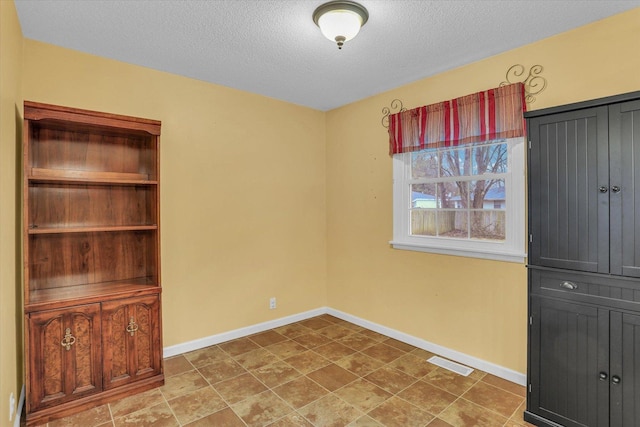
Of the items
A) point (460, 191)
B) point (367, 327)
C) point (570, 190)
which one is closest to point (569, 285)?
point (570, 190)

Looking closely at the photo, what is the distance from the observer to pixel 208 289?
11.1ft

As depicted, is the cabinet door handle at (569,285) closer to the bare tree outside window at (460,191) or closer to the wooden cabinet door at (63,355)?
the bare tree outside window at (460,191)

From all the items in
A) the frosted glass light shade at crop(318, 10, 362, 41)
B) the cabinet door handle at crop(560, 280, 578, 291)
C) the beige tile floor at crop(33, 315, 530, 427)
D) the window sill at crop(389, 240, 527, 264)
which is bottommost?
the beige tile floor at crop(33, 315, 530, 427)

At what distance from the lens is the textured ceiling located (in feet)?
6.87

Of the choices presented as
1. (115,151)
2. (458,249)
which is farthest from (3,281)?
(458,249)

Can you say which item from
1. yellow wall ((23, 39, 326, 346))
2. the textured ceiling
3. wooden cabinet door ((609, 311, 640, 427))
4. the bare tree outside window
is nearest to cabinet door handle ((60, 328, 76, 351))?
yellow wall ((23, 39, 326, 346))

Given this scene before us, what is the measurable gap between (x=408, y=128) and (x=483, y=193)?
0.96 metres

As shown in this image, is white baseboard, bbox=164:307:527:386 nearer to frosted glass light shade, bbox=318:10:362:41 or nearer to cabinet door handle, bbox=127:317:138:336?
cabinet door handle, bbox=127:317:138:336

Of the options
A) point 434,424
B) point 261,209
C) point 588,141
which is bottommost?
point 434,424

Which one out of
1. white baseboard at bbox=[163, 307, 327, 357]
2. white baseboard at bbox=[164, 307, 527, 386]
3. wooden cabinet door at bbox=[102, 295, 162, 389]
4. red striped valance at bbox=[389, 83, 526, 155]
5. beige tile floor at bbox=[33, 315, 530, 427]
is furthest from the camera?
white baseboard at bbox=[163, 307, 327, 357]

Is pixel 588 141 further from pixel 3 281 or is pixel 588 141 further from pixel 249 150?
pixel 3 281

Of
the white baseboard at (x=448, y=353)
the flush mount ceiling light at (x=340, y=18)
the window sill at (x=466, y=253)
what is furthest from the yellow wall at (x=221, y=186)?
the flush mount ceiling light at (x=340, y=18)

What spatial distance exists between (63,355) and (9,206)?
1030 millimetres

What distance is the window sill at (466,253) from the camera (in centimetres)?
264
